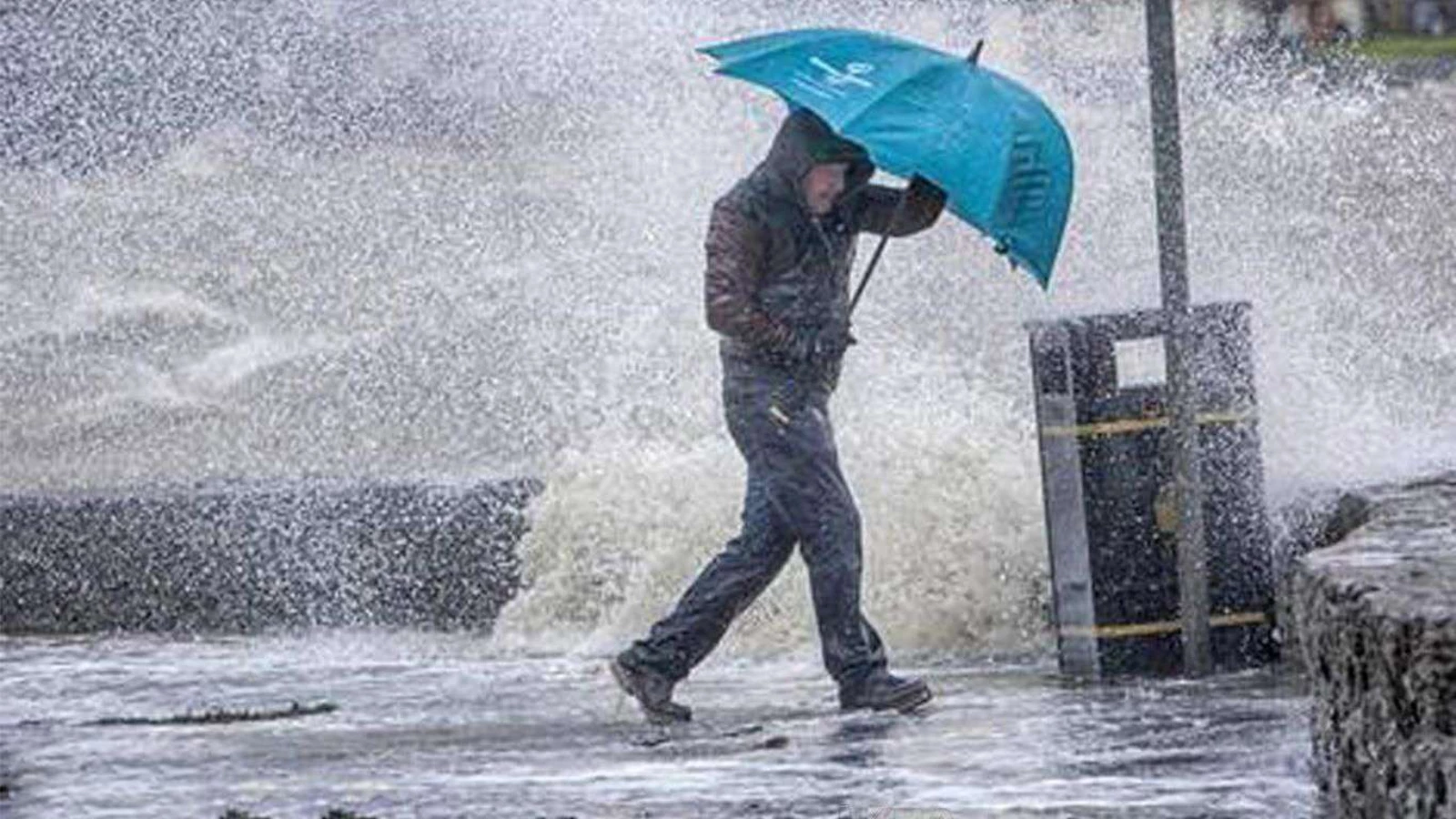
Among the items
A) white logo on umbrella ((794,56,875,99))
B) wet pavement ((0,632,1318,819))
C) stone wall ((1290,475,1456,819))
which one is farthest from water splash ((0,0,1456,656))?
stone wall ((1290,475,1456,819))

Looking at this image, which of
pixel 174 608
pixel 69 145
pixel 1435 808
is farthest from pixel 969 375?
pixel 69 145

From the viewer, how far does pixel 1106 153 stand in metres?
18.7

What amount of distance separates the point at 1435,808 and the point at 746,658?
6641mm

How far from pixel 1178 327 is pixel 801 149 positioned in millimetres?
1075

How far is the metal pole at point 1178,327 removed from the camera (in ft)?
36.7

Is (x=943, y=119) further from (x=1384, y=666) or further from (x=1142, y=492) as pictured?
(x=1384, y=666)

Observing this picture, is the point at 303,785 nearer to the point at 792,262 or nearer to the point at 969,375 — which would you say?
the point at 792,262

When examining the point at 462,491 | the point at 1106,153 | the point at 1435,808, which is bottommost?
the point at 1435,808

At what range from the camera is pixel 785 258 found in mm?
11266

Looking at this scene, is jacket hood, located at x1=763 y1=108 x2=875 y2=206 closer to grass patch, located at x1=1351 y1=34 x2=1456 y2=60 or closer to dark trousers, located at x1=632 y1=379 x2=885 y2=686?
dark trousers, located at x1=632 y1=379 x2=885 y2=686

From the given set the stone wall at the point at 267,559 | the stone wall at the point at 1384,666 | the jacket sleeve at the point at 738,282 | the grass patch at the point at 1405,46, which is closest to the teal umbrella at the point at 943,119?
the jacket sleeve at the point at 738,282

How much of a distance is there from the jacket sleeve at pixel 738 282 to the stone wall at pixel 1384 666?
287 centimetres

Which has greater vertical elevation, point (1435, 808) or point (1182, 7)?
point (1182, 7)

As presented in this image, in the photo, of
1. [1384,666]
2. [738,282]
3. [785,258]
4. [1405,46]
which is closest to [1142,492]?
[785,258]
